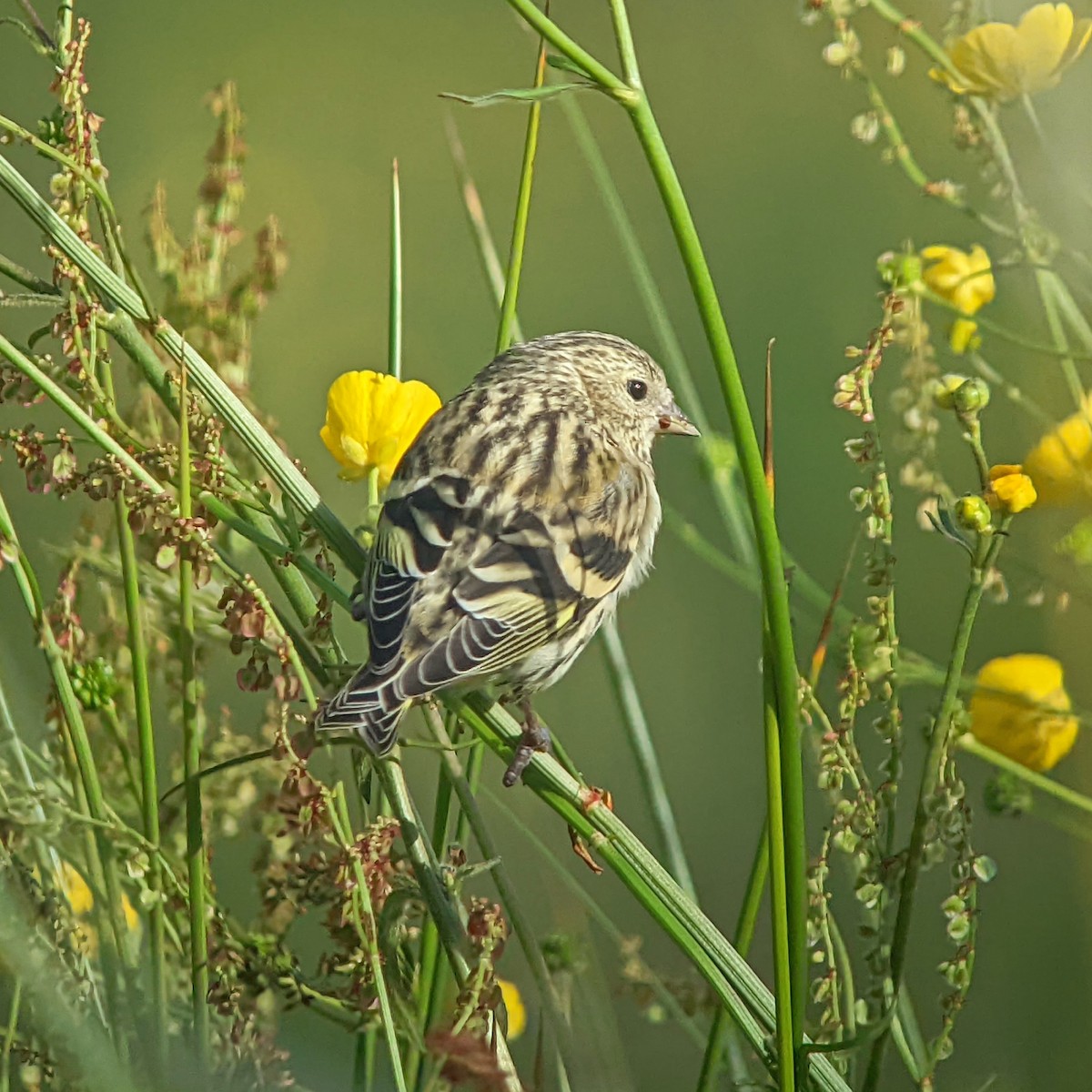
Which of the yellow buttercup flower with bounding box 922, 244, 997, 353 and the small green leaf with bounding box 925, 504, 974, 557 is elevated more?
the yellow buttercup flower with bounding box 922, 244, 997, 353

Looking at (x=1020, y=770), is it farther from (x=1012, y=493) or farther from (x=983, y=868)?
(x=1012, y=493)

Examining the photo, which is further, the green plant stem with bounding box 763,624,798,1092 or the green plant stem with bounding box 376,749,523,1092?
the green plant stem with bounding box 376,749,523,1092

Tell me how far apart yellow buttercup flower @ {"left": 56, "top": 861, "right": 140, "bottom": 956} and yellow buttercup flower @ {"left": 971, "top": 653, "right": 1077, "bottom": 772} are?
1090 millimetres

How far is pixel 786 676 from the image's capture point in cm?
159

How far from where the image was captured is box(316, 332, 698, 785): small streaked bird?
225 cm

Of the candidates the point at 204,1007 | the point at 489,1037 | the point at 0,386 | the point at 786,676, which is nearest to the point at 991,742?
the point at 786,676

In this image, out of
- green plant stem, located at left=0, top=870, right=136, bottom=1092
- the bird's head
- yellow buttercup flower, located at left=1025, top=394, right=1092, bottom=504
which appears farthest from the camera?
the bird's head

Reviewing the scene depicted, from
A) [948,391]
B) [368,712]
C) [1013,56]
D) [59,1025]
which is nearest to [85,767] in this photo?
[368,712]

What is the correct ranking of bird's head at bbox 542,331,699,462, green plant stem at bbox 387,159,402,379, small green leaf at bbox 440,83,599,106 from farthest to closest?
1. bird's head at bbox 542,331,699,462
2. green plant stem at bbox 387,159,402,379
3. small green leaf at bbox 440,83,599,106

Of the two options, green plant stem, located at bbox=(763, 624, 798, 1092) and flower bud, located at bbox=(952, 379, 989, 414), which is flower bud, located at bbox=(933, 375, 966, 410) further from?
green plant stem, located at bbox=(763, 624, 798, 1092)

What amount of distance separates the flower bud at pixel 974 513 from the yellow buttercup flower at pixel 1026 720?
0.96 feet

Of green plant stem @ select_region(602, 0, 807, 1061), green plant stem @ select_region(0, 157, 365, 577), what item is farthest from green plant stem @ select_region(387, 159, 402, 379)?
green plant stem @ select_region(602, 0, 807, 1061)

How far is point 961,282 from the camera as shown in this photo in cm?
223

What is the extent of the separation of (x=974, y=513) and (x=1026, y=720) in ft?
1.11
